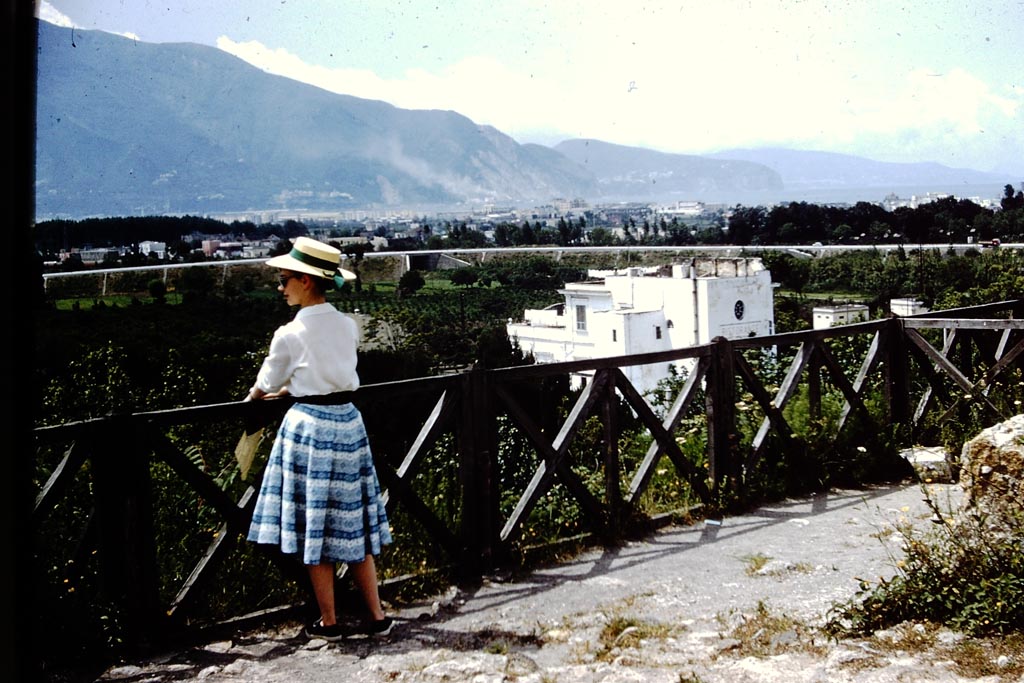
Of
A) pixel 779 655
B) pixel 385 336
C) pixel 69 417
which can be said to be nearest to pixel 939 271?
pixel 385 336

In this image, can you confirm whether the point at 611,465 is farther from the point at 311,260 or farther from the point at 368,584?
the point at 311,260

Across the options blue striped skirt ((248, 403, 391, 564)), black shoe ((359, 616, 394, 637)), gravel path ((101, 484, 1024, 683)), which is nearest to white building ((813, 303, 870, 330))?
gravel path ((101, 484, 1024, 683))

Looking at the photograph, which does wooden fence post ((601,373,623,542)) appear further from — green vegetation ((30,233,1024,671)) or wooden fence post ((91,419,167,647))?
wooden fence post ((91,419,167,647))

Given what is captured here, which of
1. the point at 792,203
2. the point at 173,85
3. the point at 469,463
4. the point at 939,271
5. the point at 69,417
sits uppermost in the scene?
the point at 173,85

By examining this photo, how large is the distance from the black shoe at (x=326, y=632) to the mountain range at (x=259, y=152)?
7.07 metres

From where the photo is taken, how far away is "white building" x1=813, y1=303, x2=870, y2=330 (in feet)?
44.1

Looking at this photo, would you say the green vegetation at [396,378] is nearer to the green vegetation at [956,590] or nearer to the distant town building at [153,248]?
the green vegetation at [956,590]

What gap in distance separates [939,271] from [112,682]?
12577mm

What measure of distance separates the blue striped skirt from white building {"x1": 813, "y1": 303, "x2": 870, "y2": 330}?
10.8 m

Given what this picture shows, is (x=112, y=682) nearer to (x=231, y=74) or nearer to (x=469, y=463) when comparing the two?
(x=469, y=463)

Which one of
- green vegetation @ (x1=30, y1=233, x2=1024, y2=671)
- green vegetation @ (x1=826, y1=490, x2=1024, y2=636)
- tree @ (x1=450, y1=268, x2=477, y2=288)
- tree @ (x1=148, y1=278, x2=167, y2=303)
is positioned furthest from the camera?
tree @ (x1=148, y1=278, x2=167, y2=303)

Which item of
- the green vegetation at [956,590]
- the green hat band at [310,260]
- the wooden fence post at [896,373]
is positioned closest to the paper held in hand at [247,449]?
the green hat band at [310,260]

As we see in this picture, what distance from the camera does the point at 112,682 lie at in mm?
3264

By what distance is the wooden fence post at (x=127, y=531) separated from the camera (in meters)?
3.44
